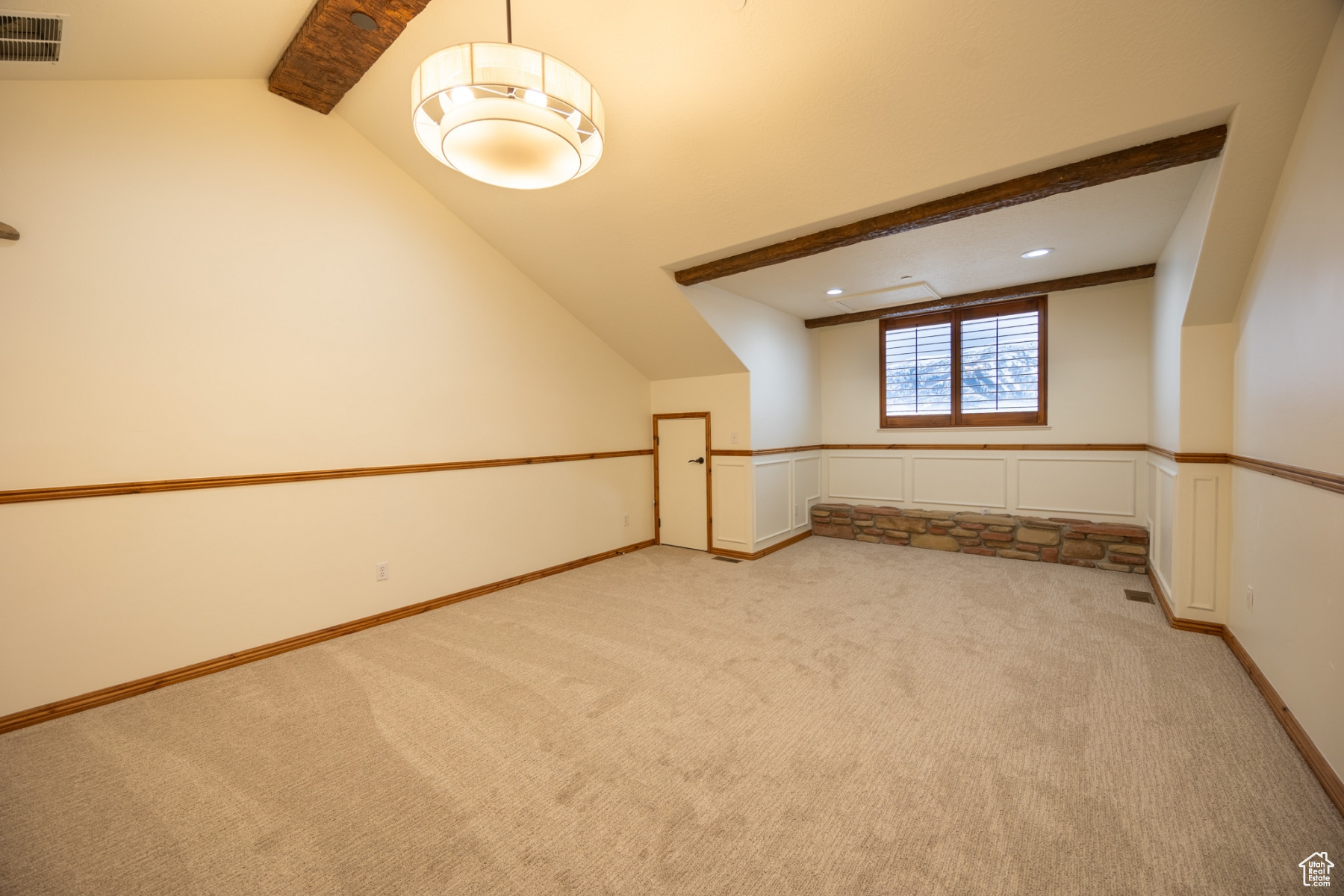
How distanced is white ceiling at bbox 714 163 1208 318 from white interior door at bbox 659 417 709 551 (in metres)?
1.53

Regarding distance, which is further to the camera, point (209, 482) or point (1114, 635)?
point (1114, 635)

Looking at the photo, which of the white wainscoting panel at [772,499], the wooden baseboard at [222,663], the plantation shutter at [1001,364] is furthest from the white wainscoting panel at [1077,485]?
the wooden baseboard at [222,663]

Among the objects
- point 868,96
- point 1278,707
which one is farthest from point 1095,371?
Answer: point 868,96

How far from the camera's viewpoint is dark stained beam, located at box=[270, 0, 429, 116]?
2.43 metres

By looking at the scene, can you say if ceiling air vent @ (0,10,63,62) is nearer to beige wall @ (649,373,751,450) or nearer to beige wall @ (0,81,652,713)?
beige wall @ (0,81,652,713)

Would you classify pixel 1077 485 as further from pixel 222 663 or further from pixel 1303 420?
pixel 222 663

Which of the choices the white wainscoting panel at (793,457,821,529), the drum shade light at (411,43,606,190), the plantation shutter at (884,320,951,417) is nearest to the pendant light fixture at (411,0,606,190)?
the drum shade light at (411,43,606,190)

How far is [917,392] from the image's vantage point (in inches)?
222

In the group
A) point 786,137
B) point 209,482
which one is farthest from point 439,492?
point 786,137

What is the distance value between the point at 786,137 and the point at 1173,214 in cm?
254

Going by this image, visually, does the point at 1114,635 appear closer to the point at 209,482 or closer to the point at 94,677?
the point at 209,482

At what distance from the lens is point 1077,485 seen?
4812 millimetres

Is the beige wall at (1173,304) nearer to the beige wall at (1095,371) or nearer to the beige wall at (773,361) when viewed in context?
the beige wall at (1095,371)

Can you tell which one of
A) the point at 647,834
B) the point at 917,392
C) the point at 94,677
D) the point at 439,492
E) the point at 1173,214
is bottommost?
the point at 647,834
